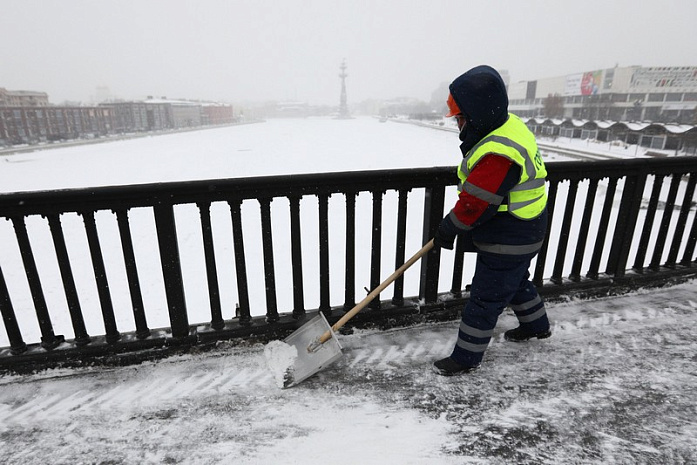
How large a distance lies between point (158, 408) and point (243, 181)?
1376 mm

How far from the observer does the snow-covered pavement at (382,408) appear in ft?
6.36

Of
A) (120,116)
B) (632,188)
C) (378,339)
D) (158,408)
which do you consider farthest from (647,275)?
(120,116)

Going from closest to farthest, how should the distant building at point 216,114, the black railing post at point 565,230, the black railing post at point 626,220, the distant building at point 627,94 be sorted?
the black railing post at point 565,230, the black railing post at point 626,220, the distant building at point 627,94, the distant building at point 216,114

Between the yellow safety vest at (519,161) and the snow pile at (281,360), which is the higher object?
the yellow safety vest at (519,161)

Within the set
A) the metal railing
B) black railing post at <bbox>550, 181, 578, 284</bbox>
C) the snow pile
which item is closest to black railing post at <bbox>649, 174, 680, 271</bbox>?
the metal railing

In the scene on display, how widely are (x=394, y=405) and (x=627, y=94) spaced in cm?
7541

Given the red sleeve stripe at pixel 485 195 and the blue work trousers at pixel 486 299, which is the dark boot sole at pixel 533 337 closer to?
the blue work trousers at pixel 486 299

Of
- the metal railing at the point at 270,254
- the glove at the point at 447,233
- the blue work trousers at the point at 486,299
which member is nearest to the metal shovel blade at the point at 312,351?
the metal railing at the point at 270,254

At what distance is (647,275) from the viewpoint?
11.6 feet

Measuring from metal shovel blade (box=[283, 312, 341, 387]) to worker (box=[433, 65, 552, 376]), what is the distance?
2.19ft

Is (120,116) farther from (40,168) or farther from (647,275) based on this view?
(647,275)

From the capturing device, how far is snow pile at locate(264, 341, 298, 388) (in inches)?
96.1

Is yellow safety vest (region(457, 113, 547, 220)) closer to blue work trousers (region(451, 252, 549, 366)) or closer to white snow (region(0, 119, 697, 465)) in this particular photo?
blue work trousers (region(451, 252, 549, 366))

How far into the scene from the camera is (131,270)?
2.56m
